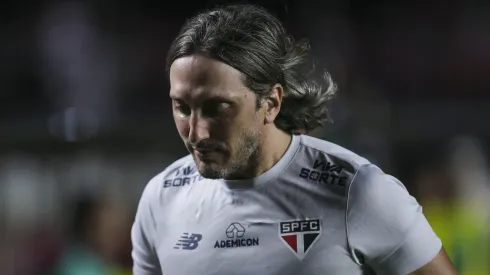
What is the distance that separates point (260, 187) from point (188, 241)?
0.26 metres

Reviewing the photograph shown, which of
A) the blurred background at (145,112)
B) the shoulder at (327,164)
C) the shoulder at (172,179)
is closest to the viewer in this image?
the shoulder at (327,164)

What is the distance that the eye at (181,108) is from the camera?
7.54ft

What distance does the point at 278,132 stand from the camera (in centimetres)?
253

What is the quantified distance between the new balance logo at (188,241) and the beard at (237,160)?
0.20m

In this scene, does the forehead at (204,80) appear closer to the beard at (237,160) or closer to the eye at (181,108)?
the eye at (181,108)

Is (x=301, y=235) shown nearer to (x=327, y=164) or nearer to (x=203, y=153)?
(x=327, y=164)

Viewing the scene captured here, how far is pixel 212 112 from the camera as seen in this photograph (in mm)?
2277

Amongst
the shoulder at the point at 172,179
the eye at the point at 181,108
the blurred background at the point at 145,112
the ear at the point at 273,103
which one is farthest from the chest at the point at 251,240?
the blurred background at the point at 145,112

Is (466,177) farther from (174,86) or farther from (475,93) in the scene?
(174,86)

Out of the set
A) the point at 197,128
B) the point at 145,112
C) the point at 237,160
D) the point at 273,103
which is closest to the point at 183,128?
the point at 197,128

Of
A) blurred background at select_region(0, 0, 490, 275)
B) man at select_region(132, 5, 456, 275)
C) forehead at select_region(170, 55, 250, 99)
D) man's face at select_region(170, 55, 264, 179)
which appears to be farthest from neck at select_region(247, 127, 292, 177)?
blurred background at select_region(0, 0, 490, 275)

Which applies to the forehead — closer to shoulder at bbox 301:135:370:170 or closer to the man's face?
the man's face

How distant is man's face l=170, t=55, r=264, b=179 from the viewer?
2.27m

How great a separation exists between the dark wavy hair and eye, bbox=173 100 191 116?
0.14 metres
